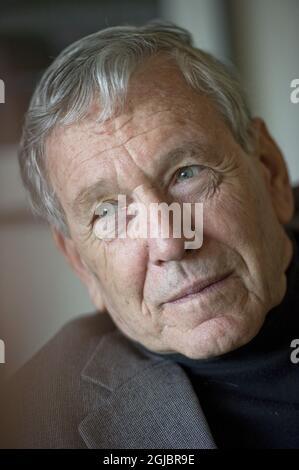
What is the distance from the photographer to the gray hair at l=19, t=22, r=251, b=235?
38.0 inches

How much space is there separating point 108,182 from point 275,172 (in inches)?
15.1

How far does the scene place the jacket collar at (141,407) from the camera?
95cm

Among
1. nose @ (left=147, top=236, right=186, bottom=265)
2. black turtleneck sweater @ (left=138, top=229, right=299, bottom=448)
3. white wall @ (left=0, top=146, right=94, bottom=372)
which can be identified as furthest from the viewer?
white wall @ (left=0, top=146, right=94, bottom=372)

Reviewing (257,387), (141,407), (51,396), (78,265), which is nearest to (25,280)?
(78,265)

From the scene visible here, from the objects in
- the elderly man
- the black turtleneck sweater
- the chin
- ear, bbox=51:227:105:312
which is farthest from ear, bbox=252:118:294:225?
ear, bbox=51:227:105:312

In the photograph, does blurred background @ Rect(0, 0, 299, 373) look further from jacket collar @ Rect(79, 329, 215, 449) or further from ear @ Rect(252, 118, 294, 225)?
ear @ Rect(252, 118, 294, 225)

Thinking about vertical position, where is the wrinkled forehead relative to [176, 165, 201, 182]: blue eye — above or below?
above

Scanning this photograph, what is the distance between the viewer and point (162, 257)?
910 millimetres

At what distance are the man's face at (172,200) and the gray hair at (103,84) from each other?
0.02m

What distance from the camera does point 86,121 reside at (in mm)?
957

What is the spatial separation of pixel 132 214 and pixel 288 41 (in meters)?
0.87

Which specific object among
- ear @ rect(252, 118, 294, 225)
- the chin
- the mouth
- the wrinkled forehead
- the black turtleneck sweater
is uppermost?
the wrinkled forehead

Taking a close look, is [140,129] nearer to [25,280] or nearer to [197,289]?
[197,289]
